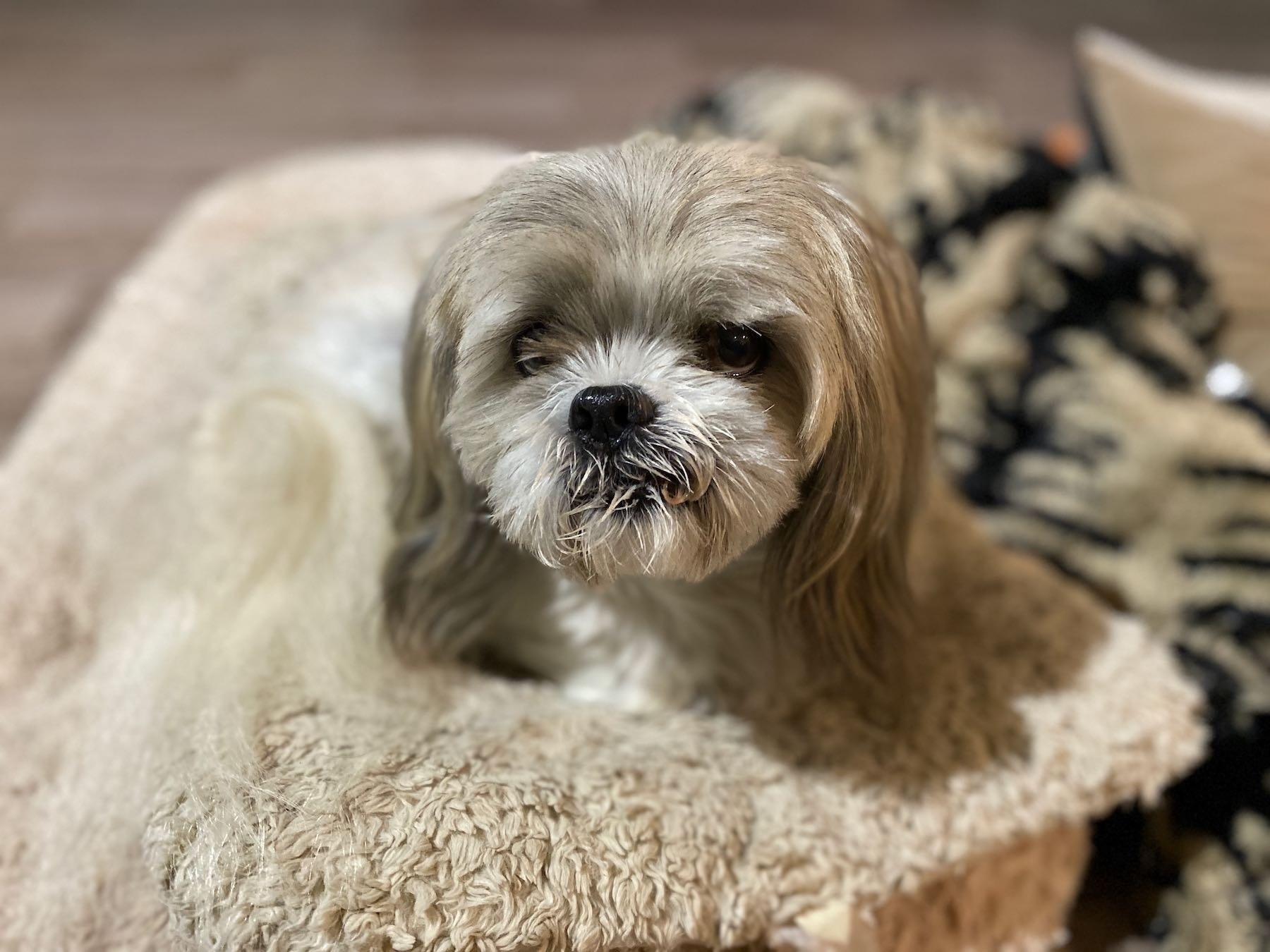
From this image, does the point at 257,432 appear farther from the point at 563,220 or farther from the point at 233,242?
the point at 233,242

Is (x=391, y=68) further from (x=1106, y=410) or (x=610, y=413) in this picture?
(x=610, y=413)

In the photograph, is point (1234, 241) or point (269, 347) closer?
point (269, 347)

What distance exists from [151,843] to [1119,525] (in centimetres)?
122

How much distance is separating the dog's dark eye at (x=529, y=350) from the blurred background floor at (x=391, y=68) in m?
1.69

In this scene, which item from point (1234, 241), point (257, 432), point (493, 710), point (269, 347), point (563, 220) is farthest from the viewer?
point (1234, 241)

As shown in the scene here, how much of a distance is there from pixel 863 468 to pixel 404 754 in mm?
475

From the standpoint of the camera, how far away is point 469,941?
818 millimetres

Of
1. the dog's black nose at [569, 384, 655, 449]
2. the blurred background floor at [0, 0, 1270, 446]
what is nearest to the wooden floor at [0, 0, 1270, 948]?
the blurred background floor at [0, 0, 1270, 446]

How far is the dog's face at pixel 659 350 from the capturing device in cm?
77

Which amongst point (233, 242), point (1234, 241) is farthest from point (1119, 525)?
point (233, 242)

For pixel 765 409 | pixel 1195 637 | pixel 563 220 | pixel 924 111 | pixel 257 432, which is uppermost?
pixel 563 220

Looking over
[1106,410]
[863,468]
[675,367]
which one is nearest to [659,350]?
[675,367]

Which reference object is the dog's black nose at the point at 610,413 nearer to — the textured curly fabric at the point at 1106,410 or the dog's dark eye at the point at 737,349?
the dog's dark eye at the point at 737,349

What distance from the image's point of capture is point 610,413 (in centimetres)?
77
